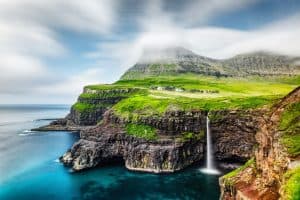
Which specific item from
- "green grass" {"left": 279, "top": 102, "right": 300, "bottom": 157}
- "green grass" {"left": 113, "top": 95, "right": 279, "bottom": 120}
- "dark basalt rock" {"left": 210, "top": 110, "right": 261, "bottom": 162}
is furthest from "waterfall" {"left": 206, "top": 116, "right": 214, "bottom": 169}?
"green grass" {"left": 279, "top": 102, "right": 300, "bottom": 157}

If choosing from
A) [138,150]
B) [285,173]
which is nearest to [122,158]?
[138,150]

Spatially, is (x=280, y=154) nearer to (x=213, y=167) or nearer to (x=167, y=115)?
(x=213, y=167)

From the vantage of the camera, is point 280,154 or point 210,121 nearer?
point 280,154

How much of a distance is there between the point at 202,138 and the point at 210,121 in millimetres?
6144

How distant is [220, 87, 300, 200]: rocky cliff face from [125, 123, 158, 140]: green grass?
2322 inches

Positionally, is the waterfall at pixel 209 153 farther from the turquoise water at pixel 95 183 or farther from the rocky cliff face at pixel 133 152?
the turquoise water at pixel 95 183

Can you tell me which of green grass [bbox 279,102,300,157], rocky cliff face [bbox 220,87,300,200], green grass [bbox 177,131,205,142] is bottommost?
Answer: green grass [bbox 177,131,205,142]

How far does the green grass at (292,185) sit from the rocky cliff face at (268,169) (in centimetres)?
37

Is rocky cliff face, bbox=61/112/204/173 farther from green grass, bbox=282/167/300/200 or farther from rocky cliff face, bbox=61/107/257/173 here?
green grass, bbox=282/167/300/200

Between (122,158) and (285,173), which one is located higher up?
(285,173)

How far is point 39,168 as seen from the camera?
336ft

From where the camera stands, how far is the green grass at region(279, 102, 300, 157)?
3151 centimetres

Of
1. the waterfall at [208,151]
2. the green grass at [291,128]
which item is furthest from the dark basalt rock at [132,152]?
the green grass at [291,128]

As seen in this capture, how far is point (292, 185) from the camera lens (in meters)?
26.6
